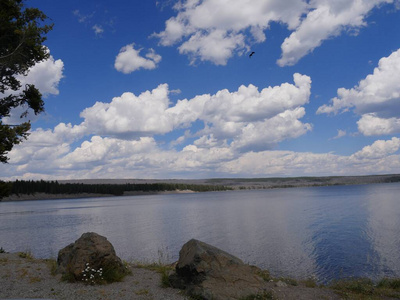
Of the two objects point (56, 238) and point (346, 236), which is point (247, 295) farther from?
point (56, 238)

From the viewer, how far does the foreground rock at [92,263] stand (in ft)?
46.1

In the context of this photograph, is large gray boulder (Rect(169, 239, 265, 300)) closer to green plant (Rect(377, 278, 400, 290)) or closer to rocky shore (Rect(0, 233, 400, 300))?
rocky shore (Rect(0, 233, 400, 300))

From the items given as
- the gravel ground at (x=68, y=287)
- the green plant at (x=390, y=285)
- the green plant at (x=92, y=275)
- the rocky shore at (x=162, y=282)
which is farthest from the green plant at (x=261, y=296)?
the green plant at (x=390, y=285)

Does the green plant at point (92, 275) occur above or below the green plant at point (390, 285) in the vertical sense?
above

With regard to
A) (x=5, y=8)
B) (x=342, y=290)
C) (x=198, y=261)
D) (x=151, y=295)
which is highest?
(x=5, y=8)

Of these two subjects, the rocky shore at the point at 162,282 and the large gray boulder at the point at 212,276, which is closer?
the large gray boulder at the point at 212,276

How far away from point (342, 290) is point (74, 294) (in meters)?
11.8

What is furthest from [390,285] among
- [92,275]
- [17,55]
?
[17,55]

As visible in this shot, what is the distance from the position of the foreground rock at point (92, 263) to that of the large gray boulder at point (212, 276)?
2996 mm

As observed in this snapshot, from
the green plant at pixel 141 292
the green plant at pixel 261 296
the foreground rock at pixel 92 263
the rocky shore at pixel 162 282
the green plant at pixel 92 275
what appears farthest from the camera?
the foreground rock at pixel 92 263

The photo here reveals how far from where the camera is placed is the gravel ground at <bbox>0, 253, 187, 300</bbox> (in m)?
12.4

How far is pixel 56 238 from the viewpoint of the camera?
43062 millimetres

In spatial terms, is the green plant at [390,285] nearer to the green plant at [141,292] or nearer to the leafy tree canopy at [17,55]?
the green plant at [141,292]

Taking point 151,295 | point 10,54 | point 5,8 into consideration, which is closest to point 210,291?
point 151,295
